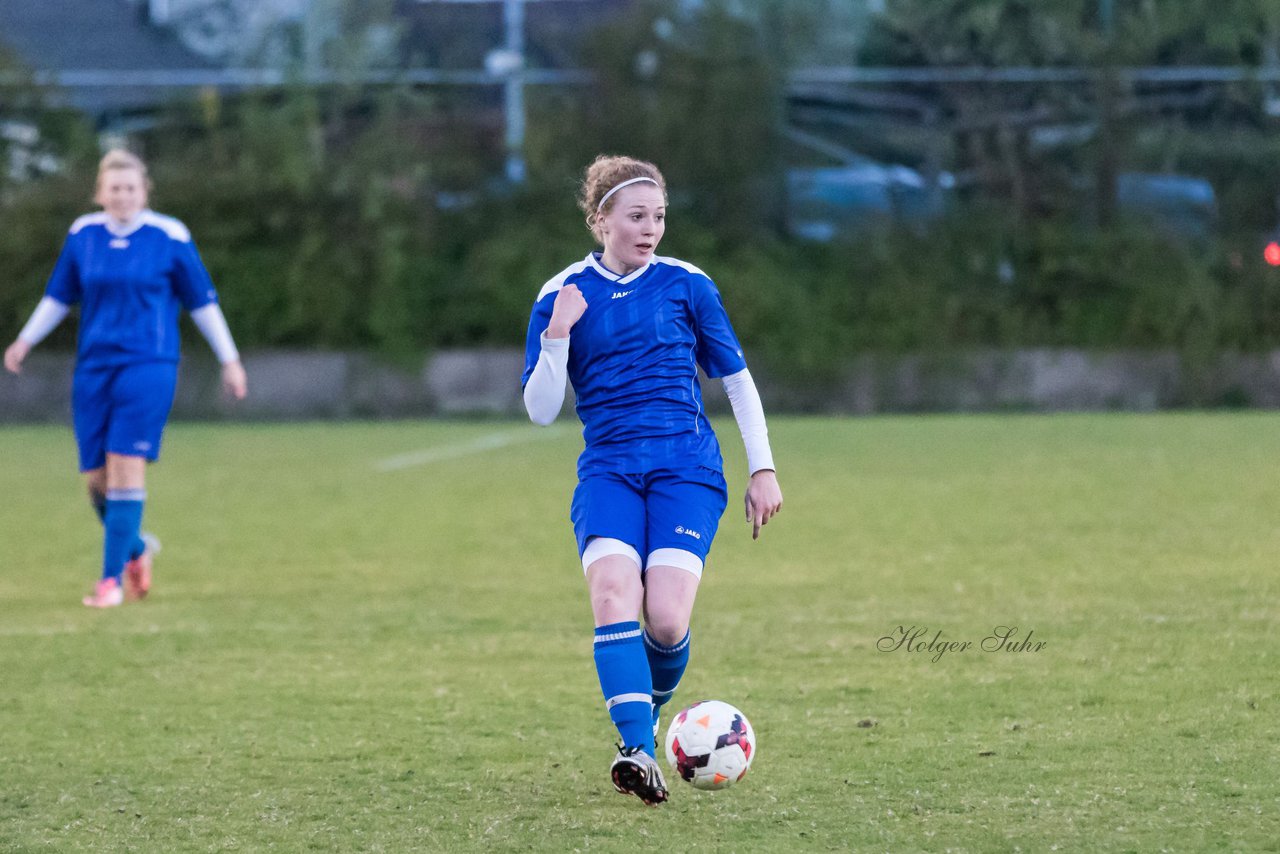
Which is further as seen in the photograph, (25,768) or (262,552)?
(262,552)

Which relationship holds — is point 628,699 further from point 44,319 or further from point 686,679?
point 44,319

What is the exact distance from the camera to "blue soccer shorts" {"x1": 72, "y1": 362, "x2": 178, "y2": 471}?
8031 mm

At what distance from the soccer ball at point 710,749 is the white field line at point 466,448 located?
973 centimetres

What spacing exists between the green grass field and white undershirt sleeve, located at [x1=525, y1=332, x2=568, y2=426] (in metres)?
0.99

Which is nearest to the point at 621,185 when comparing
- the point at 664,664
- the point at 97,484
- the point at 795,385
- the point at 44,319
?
the point at 664,664

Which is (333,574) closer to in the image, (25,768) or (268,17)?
(25,768)

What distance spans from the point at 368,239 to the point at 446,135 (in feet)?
4.95

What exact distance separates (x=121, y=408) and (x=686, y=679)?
10.6 ft

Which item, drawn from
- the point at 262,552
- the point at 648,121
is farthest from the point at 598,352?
the point at 648,121

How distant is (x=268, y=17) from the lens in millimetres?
21406

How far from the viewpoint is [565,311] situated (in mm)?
4656

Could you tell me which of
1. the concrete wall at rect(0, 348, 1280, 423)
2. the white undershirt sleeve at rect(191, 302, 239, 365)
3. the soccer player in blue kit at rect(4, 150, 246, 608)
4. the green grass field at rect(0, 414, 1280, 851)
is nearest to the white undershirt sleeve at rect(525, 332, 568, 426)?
the green grass field at rect(0, 414, 1280, 851)

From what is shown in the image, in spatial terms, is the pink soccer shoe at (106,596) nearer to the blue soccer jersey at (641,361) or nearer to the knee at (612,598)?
the blue soccer jersey at (641,361)

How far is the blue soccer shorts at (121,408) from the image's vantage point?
8031 millimetres
